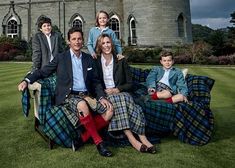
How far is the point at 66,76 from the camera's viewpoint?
17.4ft

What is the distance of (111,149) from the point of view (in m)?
4.95

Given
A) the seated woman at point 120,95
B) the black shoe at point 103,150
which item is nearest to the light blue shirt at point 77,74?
the seated woman at point 120,95

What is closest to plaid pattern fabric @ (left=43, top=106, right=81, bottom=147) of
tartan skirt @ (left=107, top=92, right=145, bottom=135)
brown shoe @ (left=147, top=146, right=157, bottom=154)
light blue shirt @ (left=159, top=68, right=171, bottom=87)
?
tartan skirt @ (left=107, top=92, right=145, bottom=135)

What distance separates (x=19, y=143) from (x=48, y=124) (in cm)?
63

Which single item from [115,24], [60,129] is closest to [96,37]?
[60,129]

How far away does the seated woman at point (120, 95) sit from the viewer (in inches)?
196

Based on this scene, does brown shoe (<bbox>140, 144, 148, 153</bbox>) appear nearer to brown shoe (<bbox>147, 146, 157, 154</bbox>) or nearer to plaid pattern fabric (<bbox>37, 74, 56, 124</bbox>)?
brown shoe (<bbox>147, 146, 157, 154</bbox>)

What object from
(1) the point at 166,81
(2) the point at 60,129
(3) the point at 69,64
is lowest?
(2) the point at 60,129

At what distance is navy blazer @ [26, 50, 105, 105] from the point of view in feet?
17.3

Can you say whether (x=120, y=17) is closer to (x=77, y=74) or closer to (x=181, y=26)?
(x=181, y=26)

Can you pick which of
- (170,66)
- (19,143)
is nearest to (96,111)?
(19,143)

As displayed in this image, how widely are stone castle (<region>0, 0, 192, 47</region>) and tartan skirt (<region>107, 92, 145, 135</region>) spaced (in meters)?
26.1

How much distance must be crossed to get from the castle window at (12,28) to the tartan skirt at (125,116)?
113ft

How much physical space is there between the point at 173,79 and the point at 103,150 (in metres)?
2.13
